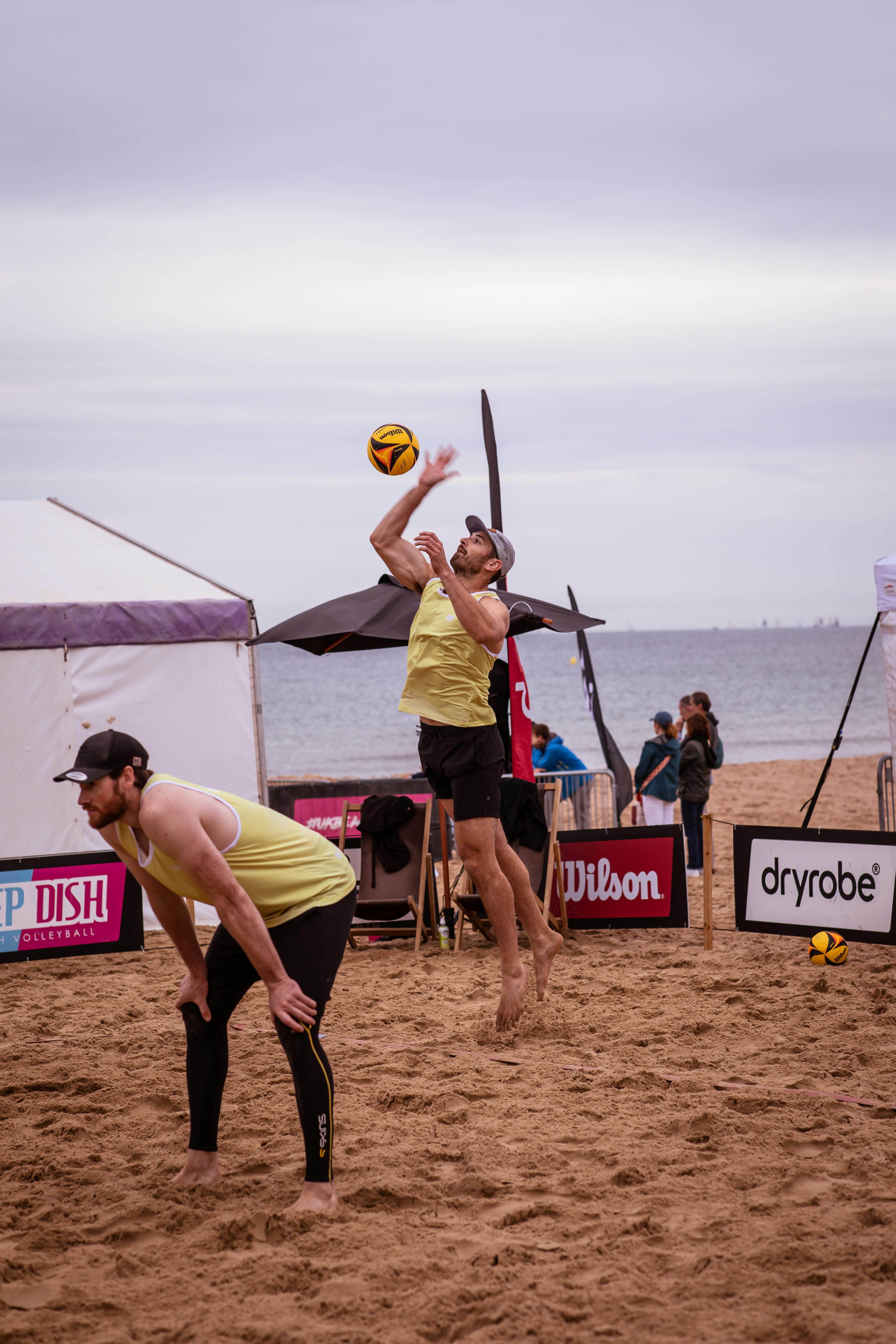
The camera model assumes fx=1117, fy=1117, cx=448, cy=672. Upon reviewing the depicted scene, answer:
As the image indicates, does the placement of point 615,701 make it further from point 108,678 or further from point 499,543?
point 499,543

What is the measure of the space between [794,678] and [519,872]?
66.0 m

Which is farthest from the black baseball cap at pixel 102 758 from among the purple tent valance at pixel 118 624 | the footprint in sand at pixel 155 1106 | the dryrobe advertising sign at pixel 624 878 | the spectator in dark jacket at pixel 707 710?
the spectator in dark jacket at pixel 707 710

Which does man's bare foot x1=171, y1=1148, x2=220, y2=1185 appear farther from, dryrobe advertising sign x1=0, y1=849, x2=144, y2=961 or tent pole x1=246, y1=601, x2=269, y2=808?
tent pole x1=246, y1=601, x2=269, y2=808

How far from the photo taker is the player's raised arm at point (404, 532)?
4.88 meters

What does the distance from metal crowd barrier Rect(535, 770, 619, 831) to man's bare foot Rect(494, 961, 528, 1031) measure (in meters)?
4.51

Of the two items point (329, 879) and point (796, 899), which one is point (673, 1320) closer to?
point (329, 879)

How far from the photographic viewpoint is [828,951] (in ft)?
21.8

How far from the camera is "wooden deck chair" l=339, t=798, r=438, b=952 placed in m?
7.95

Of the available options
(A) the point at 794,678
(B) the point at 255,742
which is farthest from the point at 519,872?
(A) the point at 794,678

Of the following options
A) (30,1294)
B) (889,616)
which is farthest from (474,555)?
(889,616)

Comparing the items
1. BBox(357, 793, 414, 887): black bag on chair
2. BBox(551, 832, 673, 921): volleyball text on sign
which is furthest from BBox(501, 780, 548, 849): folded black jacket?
BBox(357, 793, 414, 887): black bag on chair

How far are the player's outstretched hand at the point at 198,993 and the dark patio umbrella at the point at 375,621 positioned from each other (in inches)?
165

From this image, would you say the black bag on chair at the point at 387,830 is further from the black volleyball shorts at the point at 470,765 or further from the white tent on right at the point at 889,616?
the white tent on right at the point at 889,616

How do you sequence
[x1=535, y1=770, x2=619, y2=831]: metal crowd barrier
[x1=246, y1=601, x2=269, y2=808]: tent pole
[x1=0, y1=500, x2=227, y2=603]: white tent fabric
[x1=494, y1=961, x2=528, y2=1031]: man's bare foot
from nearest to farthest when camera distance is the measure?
1. [x1=494, y1=961, x2=528, y2=1031]: man's bare foot
2. [x1=0, y1=500, x2=227, y2=603]: white tent fabric
3. [x1=246, y1=601, x2=269, y2=808]: tent pole
4. [x1=535, y1=770, x2=619, y2=831]: metal crowd barrier
